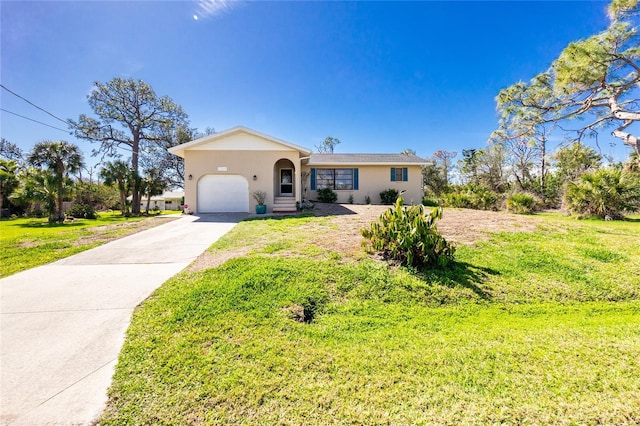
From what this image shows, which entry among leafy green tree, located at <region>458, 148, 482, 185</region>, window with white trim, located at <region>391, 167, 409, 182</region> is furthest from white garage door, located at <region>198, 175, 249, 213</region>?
leafy green tree, located at <region>458, 148, 482, 185</region>

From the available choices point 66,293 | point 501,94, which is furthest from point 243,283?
point 501,94

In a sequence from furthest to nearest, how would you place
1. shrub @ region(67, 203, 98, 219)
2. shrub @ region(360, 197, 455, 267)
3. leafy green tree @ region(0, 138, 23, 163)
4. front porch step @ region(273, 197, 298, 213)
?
leafy green tree @ region(0, 138, 23, 163) → shrub @ region(67, 203, 98, 219) → front porch step @ region(273, 197, 298, 213) → shrub @ region(360, 197, 455, 267)

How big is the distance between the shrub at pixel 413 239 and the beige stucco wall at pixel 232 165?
949cm

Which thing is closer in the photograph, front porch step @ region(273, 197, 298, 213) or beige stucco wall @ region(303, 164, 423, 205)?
front porch step @ region(273, 197, 298, 213)

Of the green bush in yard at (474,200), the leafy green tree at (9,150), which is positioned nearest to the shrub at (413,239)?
→ the green bush in yard at (474,200)

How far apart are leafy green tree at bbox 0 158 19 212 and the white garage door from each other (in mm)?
16872

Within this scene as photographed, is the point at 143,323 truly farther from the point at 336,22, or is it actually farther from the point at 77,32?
the point at 77,32

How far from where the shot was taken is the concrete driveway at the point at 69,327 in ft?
6.15

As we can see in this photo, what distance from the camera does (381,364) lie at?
7.57 feet

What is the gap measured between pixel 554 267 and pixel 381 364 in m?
4.76

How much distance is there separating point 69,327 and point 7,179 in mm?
25922

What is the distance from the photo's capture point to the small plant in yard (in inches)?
518

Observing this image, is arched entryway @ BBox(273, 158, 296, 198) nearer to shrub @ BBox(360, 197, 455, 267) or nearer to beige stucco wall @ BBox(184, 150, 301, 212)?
beige stucco wall @ BBox(184, 150, 301, 212)

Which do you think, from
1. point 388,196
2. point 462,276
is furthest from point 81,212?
point 462,276
